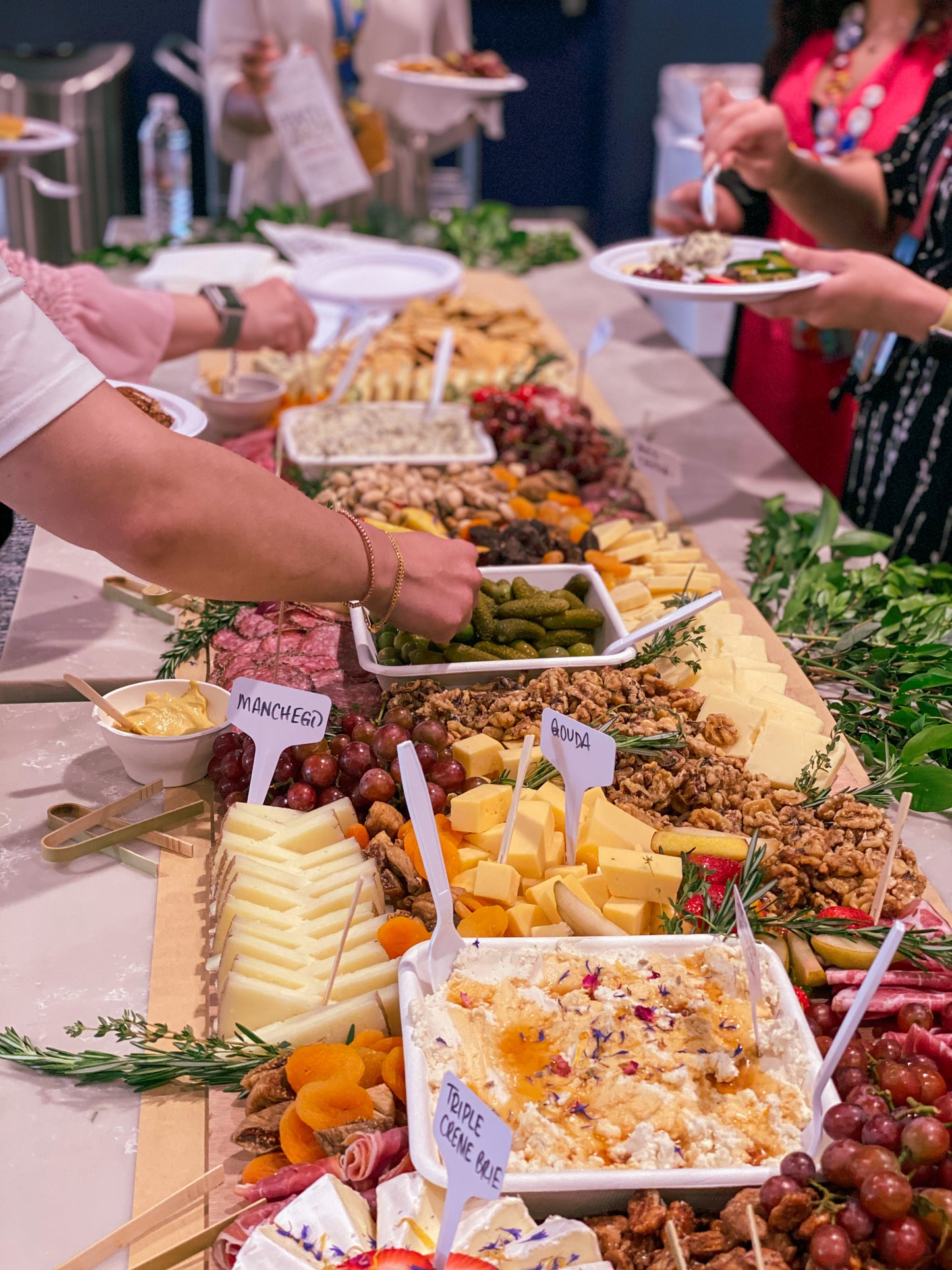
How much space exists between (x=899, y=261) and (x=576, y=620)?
5.11 ft

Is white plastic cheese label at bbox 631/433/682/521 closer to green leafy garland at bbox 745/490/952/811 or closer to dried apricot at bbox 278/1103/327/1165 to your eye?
green leafy garland at bbox 745/490/952/811

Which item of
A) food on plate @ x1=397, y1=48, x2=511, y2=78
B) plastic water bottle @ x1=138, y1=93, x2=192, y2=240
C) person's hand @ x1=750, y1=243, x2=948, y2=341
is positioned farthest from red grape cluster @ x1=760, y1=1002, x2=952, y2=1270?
plastic water bottle @ x1=138, y1=93, x2=192, y2=240

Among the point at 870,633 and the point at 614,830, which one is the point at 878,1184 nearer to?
the point at 614,830

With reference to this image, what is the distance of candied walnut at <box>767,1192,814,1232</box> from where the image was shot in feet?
3.45

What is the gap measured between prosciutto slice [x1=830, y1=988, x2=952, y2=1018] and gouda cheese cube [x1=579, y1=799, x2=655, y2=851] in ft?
0.95

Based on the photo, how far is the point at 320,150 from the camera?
4211 mm

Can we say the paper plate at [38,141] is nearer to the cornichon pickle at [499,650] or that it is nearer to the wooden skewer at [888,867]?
the cornichon pickle at [499,650]

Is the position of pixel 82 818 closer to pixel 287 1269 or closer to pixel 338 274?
pixel 287 1269

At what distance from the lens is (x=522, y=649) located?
1.91 metres

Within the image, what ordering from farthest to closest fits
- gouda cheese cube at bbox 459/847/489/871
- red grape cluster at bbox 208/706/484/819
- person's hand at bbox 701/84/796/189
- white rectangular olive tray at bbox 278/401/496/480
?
person's hand at bbox 701/84/796/189 < white rectangular olive tray at bbox 278/401/496/480 < red grape cluster at bbox 208/706/484/819 < gouda cheese cube at bbox 459/847/489/871

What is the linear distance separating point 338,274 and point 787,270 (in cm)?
156

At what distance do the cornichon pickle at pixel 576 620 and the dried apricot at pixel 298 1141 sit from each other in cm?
95

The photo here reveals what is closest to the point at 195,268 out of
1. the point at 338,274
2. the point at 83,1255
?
the point at 338,274

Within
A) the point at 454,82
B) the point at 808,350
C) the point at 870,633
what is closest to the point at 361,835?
the point at 870,633
